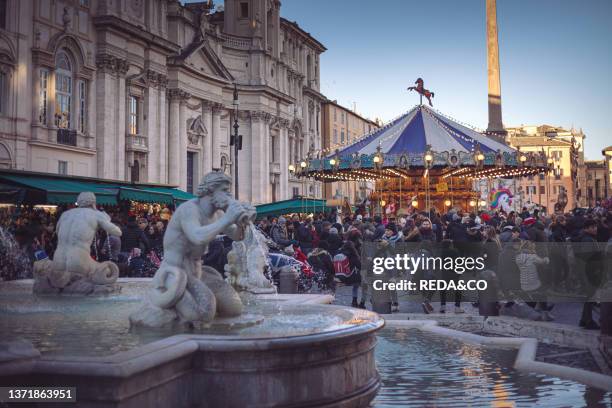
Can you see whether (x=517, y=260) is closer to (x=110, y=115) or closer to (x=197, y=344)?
(x=197, y=344)

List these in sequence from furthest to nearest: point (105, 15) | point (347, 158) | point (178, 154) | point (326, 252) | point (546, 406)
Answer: point (178, 154) → point (105, 15) → point (347, 158) → point (326, 252) → point (546, 406)

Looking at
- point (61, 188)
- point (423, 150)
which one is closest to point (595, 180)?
point (423, 150)

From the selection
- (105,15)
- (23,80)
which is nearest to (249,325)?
(23,80)

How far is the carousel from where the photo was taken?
21.8m

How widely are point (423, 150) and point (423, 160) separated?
82 centimetres

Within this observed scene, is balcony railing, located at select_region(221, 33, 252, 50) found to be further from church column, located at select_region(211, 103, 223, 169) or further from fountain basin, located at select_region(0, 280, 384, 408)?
fountain basin, located at select_region(0, 280, 384, 408)

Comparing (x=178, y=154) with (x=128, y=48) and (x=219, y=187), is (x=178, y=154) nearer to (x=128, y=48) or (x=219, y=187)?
(x=128, y=48)

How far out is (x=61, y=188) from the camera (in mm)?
18969

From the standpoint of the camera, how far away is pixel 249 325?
18.9 ft

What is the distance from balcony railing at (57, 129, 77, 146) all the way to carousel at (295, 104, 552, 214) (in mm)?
9411

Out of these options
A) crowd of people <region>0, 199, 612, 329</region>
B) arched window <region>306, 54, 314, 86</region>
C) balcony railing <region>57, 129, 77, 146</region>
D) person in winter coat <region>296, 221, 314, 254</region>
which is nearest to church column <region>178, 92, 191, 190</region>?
balcony railing <region>57, 129, 77, 146</region>

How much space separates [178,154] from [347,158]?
1545 centimetres

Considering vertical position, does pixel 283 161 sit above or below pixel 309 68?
below

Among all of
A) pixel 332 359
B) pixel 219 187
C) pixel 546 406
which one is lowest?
pixel 546 406
